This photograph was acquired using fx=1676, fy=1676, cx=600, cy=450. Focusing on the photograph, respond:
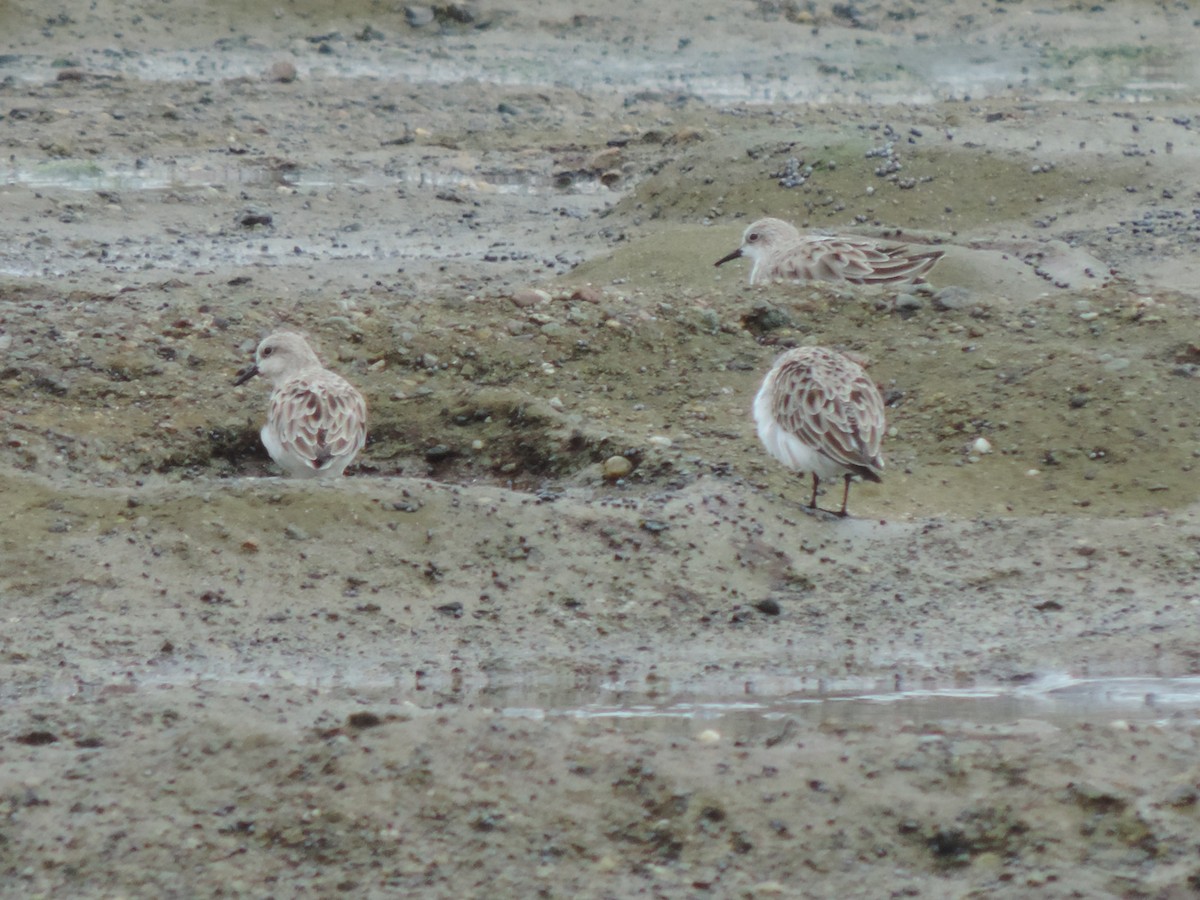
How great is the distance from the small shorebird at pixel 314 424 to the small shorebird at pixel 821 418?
1.91 meters

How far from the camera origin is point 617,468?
761cm

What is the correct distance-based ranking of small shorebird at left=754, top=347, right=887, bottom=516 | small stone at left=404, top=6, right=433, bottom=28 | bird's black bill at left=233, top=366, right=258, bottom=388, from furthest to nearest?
small stone at left=404, top=6, right=433, bottom=28
bird's black bill at left=233, top=366, right=258, bottom=388
small shorebird at left=754, top=347, right=887, bottom=516

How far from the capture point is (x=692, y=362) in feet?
29.9

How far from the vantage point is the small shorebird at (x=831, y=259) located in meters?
10.4

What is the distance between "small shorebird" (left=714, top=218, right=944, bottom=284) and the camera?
10.4 m

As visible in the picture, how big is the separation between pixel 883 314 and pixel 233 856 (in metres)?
6.30

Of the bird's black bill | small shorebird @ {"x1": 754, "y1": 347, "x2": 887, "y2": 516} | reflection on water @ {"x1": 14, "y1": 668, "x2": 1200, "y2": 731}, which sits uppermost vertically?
small shorebird @ {"x1": 754, "y1": 347, "x2": 887, "y2": 516}

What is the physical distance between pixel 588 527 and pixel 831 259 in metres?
4.34

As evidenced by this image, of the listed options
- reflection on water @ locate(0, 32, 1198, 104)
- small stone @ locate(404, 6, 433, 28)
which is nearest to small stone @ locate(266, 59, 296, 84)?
reflection on water @ locate(0, 32, 1198, 104)

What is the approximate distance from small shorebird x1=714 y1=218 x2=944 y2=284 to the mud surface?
15.5 inches

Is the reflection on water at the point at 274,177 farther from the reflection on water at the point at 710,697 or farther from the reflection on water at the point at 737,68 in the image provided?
the reflection on water at the point at 710,697

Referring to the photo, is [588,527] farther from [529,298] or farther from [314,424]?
[529,298]

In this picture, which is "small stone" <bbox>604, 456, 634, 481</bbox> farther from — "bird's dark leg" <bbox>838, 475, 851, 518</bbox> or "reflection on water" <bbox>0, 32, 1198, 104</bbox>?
"reflection on water" <bbox>0, 32, 1198, 104</bbox>

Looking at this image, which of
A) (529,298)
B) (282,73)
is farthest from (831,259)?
(282,73)
